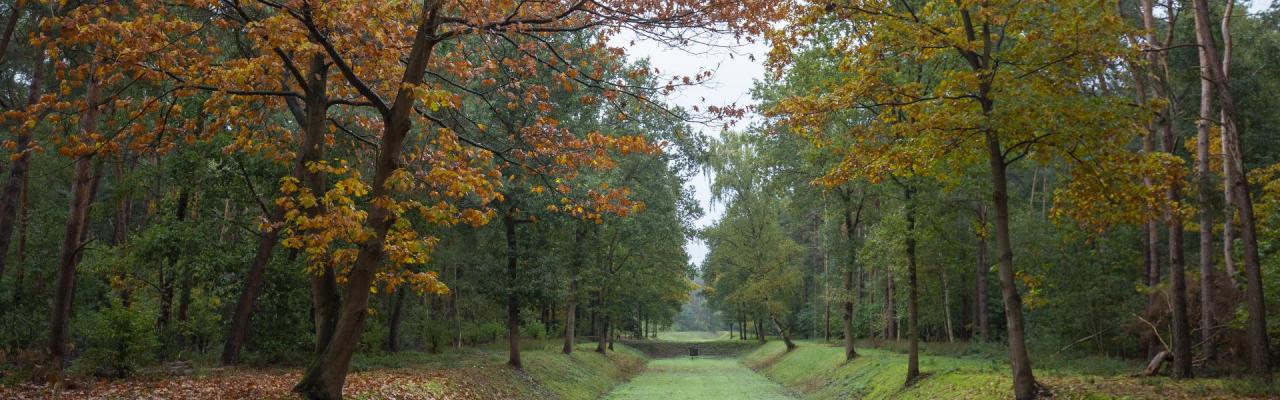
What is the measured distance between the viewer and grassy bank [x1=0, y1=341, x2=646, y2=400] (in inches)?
355

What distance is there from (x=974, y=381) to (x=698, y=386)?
492 inches

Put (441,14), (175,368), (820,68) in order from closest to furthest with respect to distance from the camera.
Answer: (441,14)
(175,368)
(820,68)

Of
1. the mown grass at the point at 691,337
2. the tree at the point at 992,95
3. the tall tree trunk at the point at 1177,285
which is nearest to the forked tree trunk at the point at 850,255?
the tall tree trunk at the point at 1177,285

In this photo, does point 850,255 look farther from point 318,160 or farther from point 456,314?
point 318,160

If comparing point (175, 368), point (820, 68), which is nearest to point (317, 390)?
point (175, 368)

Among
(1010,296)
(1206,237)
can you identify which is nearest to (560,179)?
(1010,296)

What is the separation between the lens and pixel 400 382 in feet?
40.0

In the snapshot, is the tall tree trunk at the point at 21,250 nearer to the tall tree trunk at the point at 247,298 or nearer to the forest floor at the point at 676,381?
the tall tree trunk at the point at 247,298

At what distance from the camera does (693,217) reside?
31078 millimetres

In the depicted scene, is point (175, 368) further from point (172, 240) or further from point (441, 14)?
point (441, 14)

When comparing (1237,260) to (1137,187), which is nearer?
(1137,187)

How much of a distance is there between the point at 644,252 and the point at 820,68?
584 inches

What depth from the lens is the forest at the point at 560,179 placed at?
8016 mm

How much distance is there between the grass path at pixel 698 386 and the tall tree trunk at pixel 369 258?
44.7 ft
